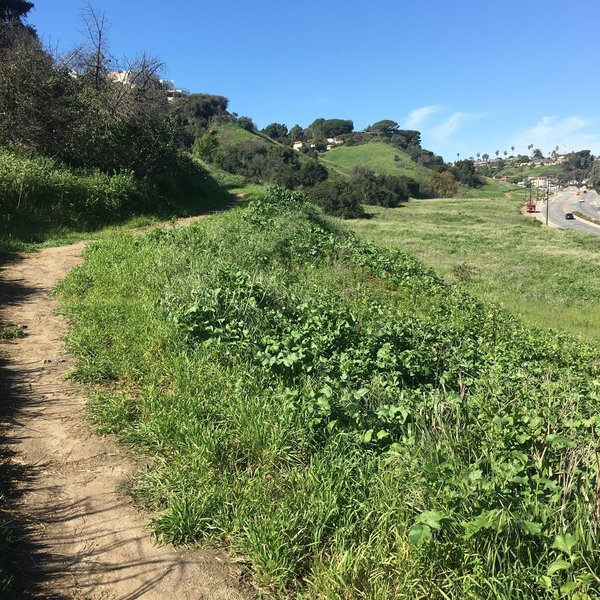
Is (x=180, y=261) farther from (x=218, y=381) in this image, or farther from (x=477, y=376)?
(x=477, y=376)

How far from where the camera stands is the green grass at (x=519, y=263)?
54.1 ft

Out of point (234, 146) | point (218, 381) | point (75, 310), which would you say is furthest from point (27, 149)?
point (234, 146)

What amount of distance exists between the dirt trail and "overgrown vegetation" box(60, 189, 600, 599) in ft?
0.49

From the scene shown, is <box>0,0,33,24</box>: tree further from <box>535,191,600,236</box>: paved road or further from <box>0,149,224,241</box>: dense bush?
<box>535,191,600,236</box>: paved road

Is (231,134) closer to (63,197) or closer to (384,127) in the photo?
(63,197)

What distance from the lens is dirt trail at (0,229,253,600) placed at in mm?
2447

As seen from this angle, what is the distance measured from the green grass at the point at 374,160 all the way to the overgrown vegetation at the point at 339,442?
86.2 meters

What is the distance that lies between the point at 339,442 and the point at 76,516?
164 centimetres

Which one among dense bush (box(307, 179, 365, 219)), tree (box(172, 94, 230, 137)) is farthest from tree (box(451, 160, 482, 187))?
dense bush (box(307, 179, 365, 219))

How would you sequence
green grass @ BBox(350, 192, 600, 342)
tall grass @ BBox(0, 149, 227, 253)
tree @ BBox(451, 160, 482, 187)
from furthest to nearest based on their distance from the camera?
tree @ BBox(451, 160, 482, 187), green grass @ BBox(350, 192, 600, 342), tall grass @ BBox(0, 149, 227, 253)

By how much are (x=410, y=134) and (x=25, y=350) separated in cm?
15887

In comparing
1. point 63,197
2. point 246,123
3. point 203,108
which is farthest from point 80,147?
point 246,123

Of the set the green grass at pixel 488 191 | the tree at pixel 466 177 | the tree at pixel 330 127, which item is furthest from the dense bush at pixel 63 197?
the tree at pixel 330 127

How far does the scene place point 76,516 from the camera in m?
2.86
